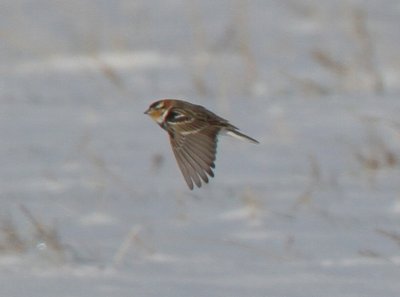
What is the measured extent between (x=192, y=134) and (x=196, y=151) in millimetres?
65

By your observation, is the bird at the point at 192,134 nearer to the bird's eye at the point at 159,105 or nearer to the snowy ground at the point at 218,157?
the bird's eye at the point at 159,105

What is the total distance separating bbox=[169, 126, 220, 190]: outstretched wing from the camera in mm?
3875

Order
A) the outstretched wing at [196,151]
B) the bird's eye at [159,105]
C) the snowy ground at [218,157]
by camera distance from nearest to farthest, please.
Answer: the outstretched wing at [196,151] < the bird's eye at [159,105] < the snowy ground at [218,157]

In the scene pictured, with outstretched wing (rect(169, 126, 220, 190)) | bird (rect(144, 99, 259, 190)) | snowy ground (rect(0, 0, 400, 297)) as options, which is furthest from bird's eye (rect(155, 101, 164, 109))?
snowy ground (rect(0, 0, 400, 297))

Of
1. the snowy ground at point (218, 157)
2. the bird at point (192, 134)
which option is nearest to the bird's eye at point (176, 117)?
the bird at point (192, 134)

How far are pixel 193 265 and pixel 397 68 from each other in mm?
4286

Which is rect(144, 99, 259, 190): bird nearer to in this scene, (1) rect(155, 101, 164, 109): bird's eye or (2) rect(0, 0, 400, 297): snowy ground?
(1) rect(155, 101, 164, 109): bird's eye

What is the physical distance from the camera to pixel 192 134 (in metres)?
4.02

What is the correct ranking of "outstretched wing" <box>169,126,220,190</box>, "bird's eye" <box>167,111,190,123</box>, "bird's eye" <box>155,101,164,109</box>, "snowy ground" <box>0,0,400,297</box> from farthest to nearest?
"snowy ground" <box>0,0,400,297</box>
"bird's eye" <box>155,101,164,109</box>
"bird's eye" <box>167,111,190,123</box>
"outstretched wing" <box>169,126,220,190</box>


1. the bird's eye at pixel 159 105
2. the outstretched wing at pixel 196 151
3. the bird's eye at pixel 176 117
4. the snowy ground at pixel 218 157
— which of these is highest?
the snowy ground at pixel 218 157

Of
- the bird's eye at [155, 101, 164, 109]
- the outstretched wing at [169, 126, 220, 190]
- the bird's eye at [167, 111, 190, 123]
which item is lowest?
the outstretched wing at [169, 126, 220, 190]

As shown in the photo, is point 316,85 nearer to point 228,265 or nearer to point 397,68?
point 397,68

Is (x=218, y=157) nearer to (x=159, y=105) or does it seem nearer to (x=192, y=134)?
(x=159, y=105)

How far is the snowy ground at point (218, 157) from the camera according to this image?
472 centimetres
